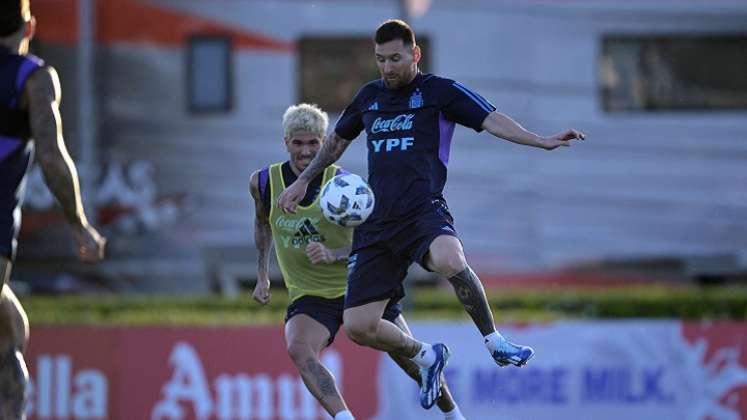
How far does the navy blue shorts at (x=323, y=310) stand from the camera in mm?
8781

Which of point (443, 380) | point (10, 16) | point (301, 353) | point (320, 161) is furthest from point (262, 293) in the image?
point (10, 16)

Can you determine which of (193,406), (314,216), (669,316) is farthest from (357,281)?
(669,316)

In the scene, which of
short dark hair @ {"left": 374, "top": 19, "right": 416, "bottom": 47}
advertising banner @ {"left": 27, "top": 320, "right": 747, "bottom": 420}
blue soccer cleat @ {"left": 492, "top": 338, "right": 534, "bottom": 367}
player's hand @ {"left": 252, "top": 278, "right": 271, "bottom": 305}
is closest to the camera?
blue soccer cleat @ {"left": 492, "top": 338, "right": 534, "bottom": 367}

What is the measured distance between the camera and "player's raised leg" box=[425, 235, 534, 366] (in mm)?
8000

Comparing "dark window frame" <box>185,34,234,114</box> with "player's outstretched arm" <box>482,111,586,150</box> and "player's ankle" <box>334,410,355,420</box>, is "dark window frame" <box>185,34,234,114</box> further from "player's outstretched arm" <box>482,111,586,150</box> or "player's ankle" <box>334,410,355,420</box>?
"player's outstretched arm" <box>482,111,586,150</box>

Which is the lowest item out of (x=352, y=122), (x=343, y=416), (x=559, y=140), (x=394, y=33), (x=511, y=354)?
(x=343, y=416)

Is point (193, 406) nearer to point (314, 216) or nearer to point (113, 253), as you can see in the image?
point (314, 216)

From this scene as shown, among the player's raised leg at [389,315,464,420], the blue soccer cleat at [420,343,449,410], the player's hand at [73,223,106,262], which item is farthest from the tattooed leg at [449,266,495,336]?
the player's hand at [73,223,106,262]

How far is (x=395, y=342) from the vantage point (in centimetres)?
838

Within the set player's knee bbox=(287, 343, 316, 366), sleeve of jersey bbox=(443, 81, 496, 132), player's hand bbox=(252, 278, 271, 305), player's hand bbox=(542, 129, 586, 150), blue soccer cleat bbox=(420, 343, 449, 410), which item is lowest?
blue soccer cleat bbox=(420, 343, 449, 410)

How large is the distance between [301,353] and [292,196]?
995 millimetres

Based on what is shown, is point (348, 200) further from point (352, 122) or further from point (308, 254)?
point (308, 254)

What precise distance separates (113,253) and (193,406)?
6.94m

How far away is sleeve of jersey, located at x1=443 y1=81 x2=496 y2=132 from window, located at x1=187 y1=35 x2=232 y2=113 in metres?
11.9
